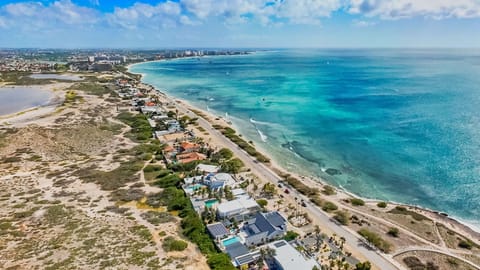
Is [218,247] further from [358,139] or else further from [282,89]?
[282,89]

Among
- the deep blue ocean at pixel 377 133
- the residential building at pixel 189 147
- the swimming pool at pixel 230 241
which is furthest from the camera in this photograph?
the residential building at pixel 189 147

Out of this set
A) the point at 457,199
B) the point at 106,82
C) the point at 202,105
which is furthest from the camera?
the point at 106,82

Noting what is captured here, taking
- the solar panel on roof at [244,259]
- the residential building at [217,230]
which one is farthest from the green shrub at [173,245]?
the solar panel on roof at [244,259]

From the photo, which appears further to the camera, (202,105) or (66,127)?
(202,105)

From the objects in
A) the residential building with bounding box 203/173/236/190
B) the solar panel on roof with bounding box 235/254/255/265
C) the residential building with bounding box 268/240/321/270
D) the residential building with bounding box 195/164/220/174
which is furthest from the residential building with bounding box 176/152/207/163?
the residential building with bounding box 268/240/321/270

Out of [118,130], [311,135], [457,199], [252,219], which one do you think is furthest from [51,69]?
[457,199]

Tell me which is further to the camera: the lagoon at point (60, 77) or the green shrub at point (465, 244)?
the lagoon at point (60, 77)

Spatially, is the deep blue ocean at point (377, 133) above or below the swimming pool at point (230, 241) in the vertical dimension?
above

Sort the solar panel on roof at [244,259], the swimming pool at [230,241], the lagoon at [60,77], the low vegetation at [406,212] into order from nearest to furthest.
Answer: the solar panel on roof at [244,259]
the swimming pool at [230,241]
the low vegetation at [406,212]
the lagoon at [60,77]

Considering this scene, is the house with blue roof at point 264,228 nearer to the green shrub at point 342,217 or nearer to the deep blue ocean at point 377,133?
the green shrub at point 342,217
